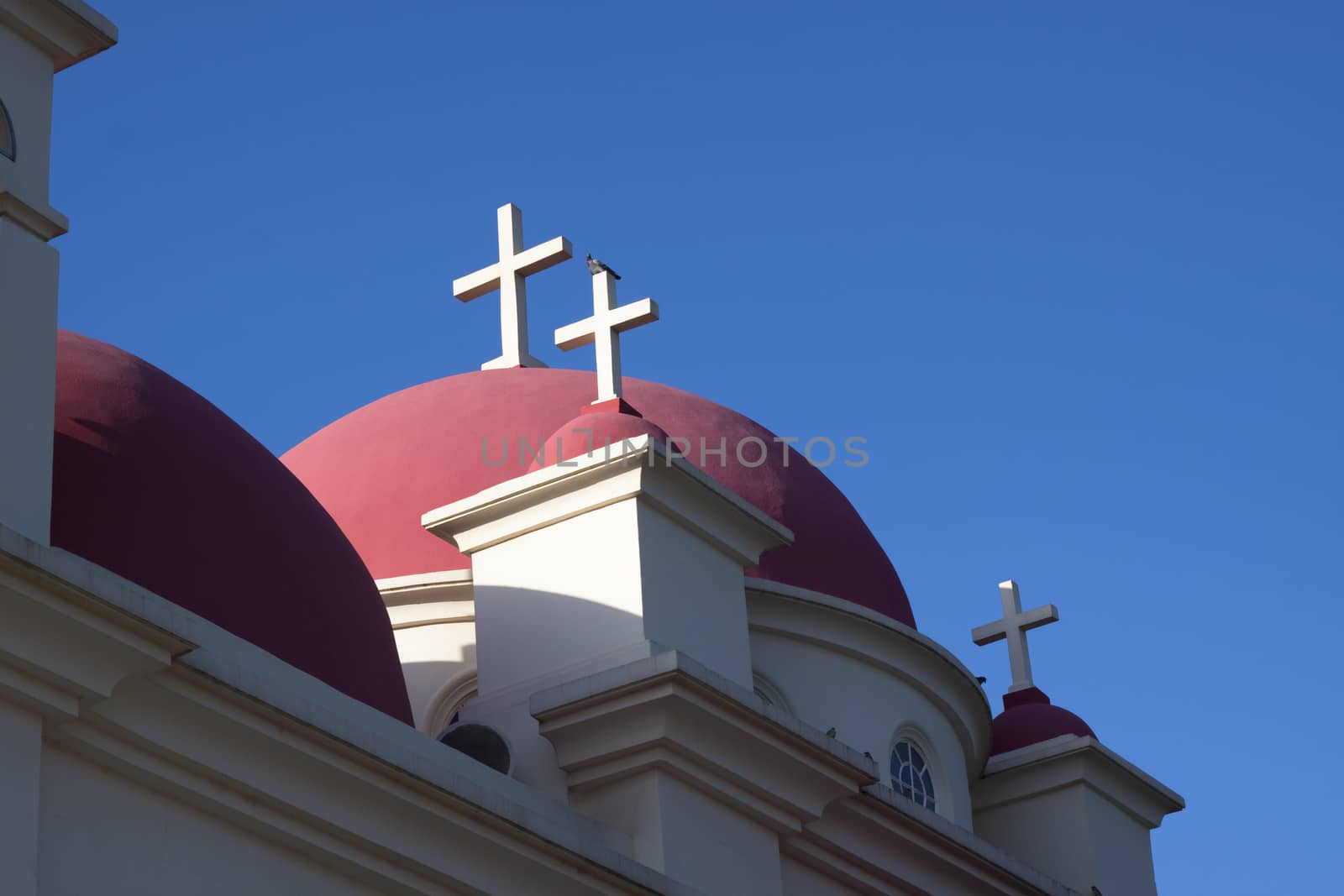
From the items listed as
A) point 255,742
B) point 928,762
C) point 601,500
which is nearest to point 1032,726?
point 928,762

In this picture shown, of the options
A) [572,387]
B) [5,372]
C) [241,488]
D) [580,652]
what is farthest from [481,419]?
[5,372]

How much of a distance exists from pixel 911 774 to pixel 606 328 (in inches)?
154

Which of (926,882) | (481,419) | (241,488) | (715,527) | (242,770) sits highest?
(481,419)

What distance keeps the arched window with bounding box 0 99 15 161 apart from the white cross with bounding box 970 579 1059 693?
9.57 meters

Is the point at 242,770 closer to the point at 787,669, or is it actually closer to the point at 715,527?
the point at 715,527

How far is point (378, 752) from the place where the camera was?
7.32 metres

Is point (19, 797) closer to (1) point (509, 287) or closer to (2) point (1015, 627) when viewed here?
(1) point (509, 287)

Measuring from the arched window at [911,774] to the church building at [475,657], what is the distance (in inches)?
1.0

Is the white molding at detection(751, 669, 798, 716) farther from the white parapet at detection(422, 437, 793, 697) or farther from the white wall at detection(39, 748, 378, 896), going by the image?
the white wall at detection(39, 748, 378, 896)

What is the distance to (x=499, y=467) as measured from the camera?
12.2 metres

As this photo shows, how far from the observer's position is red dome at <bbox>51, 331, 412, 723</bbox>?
25.3 ft

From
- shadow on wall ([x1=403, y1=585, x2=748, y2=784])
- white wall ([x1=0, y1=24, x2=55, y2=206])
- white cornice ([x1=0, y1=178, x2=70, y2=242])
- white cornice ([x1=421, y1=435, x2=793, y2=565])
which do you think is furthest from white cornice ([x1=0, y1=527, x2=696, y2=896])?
white cornice ([x1=421, y1=435, x2=793, y2=565])

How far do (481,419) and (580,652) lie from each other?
3310mm

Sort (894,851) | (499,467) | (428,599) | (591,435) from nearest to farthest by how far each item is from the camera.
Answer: (591,435)
(894,851)
(428,599)
(499,467)
